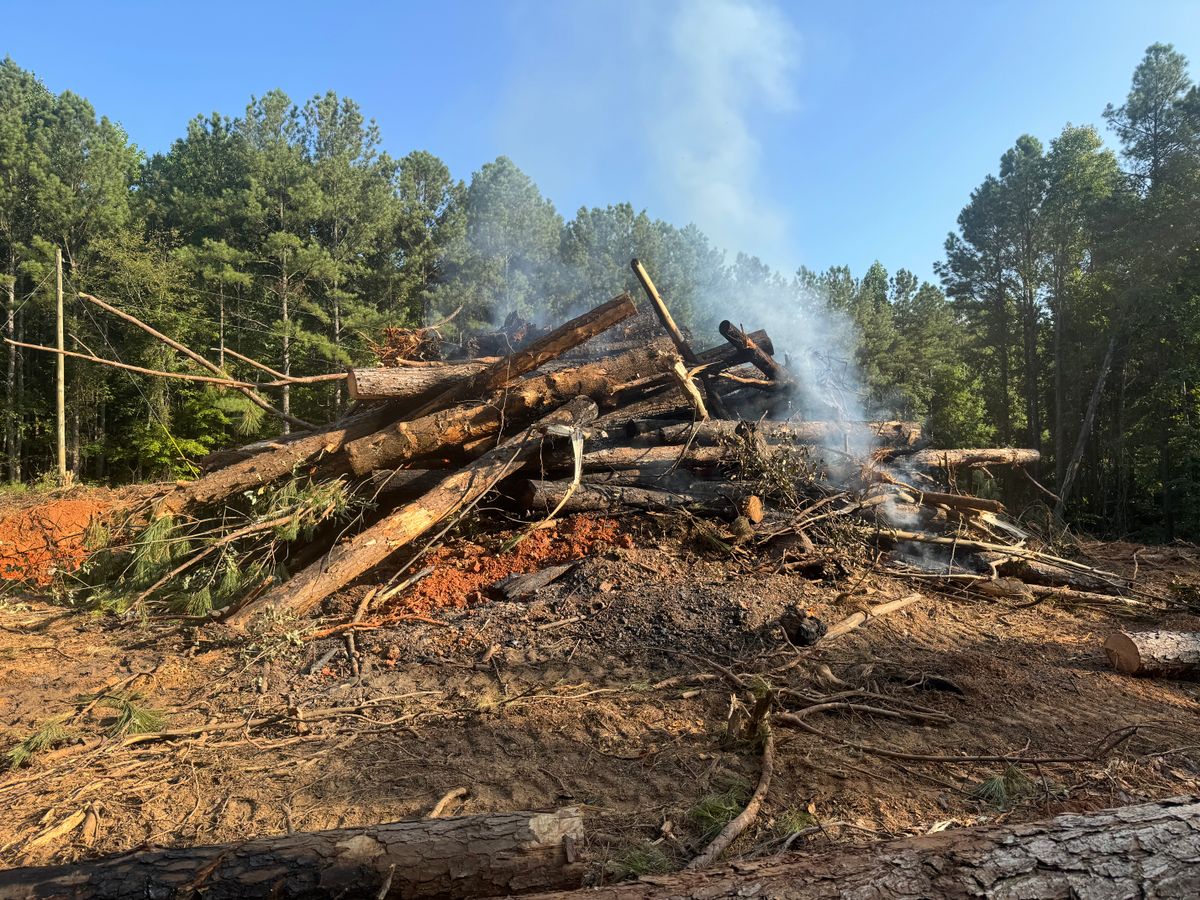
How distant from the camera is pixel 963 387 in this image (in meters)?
33.9

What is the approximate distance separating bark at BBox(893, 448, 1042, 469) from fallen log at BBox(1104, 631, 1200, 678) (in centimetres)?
456

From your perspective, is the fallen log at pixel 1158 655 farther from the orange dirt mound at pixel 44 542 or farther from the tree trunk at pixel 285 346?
the tree trunk at pixel 285 346

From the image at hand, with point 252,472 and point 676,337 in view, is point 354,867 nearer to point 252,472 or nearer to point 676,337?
point 252,472

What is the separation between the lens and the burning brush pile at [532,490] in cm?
606

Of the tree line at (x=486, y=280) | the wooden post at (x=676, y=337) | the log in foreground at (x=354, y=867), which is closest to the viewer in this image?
the log in foreground at (x=354, y=867)

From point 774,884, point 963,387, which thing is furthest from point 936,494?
point 963,387

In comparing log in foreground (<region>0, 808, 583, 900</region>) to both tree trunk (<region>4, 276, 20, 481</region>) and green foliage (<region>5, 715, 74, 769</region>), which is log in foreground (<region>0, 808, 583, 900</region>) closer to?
green foliage (<region>5, 715, 74, 769</region>)

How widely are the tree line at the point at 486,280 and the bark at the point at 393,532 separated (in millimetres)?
9986

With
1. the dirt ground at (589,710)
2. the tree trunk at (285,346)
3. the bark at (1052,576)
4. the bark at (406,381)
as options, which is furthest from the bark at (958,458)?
the tree trunk at (285,346)

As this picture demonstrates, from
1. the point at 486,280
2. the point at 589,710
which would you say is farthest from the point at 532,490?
the point at 486,280

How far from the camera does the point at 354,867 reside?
2031 mm

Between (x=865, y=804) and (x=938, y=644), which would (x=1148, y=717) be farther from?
(x=865, y=804)

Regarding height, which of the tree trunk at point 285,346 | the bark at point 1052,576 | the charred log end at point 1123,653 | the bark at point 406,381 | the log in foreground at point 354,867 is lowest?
the charred log end at point 1123,653

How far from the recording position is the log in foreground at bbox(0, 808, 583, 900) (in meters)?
1.91
